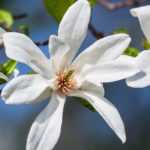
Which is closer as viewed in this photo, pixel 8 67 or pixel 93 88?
pixel 93 88

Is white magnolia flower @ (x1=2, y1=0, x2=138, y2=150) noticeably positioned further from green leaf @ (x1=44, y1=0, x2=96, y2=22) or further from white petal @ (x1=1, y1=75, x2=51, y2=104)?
green leaf @ (x1=44, y1=0, x2=96, y2=22)

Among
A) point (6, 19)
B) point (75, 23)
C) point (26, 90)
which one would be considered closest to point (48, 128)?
point (26, 90)

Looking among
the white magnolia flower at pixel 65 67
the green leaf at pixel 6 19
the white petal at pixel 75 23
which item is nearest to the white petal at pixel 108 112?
the white magnolia flower at pixel 65 67

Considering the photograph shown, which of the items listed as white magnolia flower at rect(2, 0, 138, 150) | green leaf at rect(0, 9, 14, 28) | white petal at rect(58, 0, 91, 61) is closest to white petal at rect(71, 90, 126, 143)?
white magnolia flower at rect(2, 0, 138, 150)

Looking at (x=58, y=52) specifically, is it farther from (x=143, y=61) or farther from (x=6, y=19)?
(x=6, y=19)

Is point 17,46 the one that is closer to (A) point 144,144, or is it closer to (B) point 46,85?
(B) point 46,85

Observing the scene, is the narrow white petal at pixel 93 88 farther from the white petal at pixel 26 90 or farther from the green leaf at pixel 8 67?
the green leaf at pixel 8 67

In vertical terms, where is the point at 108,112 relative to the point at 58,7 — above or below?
below
